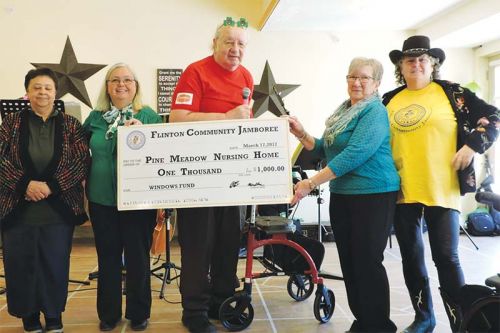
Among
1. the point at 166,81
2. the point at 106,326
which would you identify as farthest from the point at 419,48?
the point at 166,81

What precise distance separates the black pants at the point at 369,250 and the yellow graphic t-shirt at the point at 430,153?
13 centimetres

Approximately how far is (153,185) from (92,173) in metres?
0.39

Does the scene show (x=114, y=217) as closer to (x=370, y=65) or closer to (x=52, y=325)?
(x=52, y=325)

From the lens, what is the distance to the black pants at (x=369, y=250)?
199 centimetres

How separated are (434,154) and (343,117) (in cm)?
45

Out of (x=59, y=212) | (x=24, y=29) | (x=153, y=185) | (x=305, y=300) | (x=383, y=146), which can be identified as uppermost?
(x=24, y=29)

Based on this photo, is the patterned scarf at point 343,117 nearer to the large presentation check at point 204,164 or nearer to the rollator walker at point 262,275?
the large presentation check at point 204,164

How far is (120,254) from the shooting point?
230 cm

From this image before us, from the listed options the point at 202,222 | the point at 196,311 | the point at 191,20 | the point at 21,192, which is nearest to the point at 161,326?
the point at 196,311

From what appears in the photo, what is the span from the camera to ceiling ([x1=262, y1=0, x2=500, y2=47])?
14.8 ft

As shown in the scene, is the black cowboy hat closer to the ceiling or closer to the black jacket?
the black jacket

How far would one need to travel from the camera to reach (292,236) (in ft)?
8.80

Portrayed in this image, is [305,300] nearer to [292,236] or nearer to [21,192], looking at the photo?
[292,236]

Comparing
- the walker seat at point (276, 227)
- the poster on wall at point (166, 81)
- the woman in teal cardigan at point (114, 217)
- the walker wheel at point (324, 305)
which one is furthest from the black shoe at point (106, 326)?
the poster on wall at point (166, 81)
